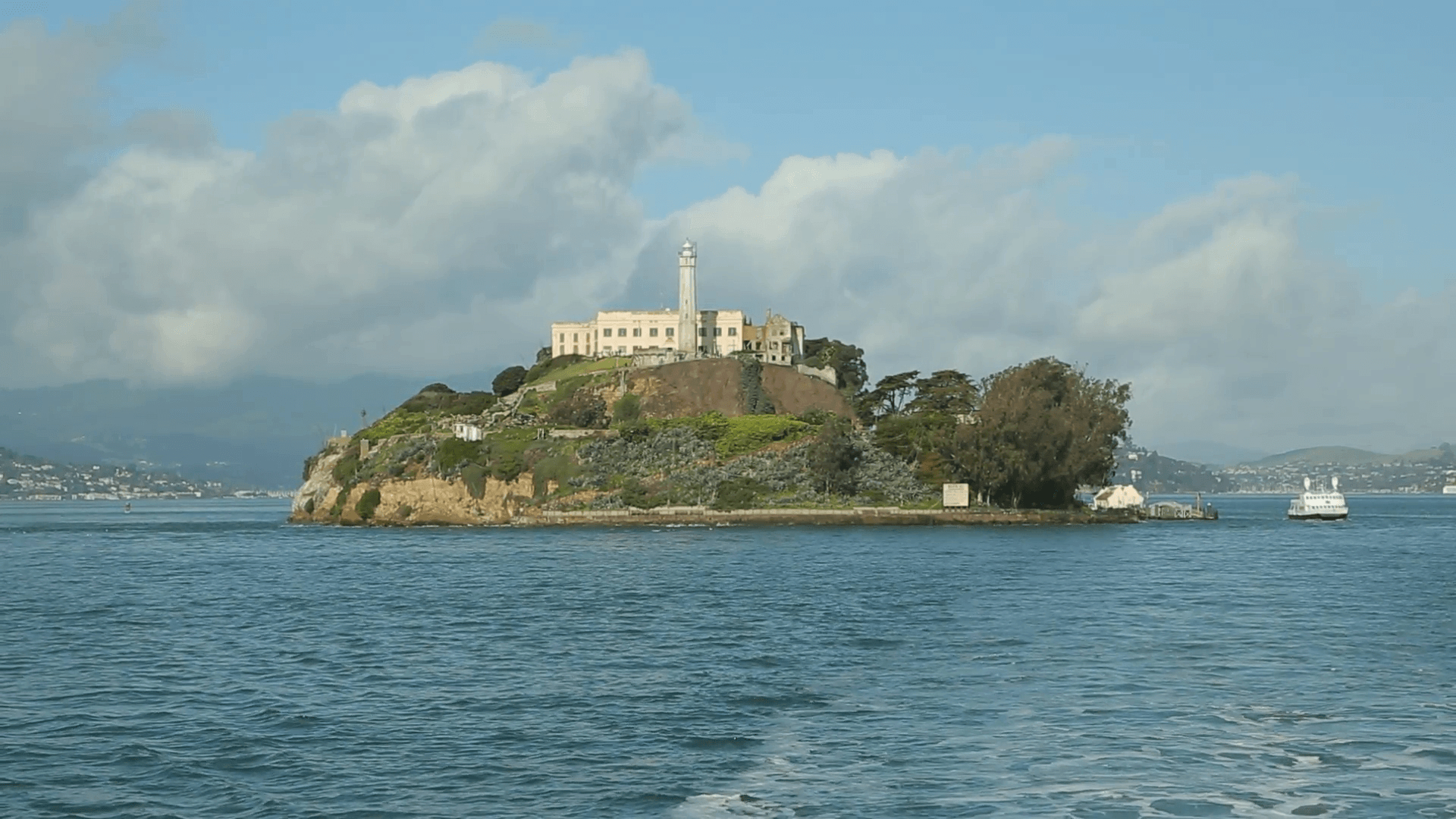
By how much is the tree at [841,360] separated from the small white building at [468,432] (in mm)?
45676

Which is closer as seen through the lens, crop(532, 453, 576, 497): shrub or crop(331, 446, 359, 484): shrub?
crop(532, 453, 576, 497): shrub

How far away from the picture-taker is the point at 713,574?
230ft

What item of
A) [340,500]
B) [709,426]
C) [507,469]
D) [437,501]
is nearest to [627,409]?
[709,426]

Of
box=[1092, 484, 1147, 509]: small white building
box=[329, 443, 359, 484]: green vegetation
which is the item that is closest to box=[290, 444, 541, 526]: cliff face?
box=[329, 443, 359, 484]: green vegetation

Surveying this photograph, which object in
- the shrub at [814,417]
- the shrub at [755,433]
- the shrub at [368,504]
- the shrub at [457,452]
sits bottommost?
the shrub at [368,504]

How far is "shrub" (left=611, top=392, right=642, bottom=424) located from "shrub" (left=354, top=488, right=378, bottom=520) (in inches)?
941

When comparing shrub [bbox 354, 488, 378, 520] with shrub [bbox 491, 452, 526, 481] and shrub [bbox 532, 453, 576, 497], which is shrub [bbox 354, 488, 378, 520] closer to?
shrub [bbox 491, 452, 526, 481]

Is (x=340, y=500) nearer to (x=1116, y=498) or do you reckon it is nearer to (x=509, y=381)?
(x=509, y=381)

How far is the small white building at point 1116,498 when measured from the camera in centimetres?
14688

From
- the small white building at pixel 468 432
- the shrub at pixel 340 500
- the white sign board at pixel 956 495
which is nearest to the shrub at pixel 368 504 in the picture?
the shrub at pixel 340 500

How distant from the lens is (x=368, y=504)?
14038cm

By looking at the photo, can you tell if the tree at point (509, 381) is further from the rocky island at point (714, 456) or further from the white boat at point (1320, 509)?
the white boat at point (1320, 509)

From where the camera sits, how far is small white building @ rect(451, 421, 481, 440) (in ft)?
458

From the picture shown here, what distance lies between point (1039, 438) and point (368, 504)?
204 feet
